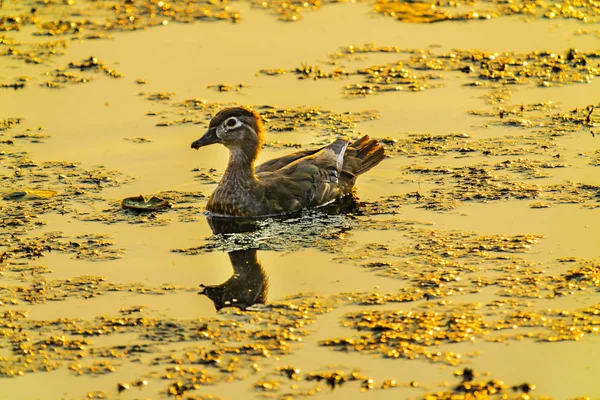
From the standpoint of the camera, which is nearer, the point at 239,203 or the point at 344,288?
the point at 344,288

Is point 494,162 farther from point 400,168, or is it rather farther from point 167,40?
point 167,40

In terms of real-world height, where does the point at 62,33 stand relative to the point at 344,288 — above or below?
above

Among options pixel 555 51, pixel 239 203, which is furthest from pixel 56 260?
pixel 555 51

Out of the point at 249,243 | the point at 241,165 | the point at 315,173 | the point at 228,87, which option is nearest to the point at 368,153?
the point at 315,173

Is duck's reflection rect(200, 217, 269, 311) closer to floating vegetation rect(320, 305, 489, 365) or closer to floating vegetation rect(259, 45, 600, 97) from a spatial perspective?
floating vegetation rect(320, 305, 489, 365)

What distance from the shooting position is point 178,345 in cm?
956

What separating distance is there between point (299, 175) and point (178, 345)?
415 centimetres

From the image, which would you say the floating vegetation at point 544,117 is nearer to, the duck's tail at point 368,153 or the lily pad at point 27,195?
the duck's tail at point 368,153

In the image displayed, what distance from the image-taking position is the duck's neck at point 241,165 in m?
→ 13.2

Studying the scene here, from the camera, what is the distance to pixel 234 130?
13.5 metres

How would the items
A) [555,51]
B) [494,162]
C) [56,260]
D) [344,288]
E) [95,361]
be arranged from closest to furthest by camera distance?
[95,361] < [344,288] < [56,260] < [494,162] < [555,51]

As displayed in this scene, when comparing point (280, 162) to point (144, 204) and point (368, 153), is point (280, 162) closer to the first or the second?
point (368, 153)

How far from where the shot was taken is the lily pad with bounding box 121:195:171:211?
12953 millimetres

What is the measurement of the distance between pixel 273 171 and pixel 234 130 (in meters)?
0.65
